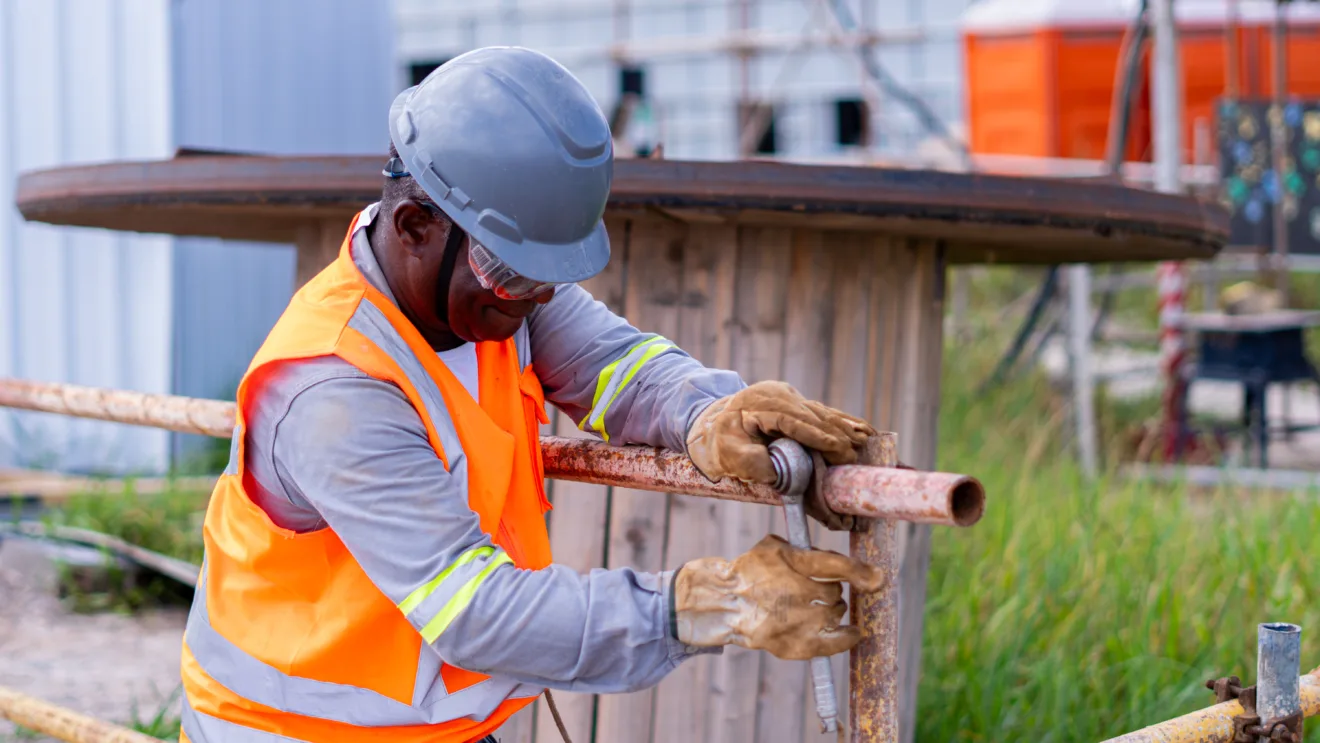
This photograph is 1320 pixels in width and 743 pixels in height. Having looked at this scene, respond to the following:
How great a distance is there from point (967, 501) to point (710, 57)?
1282 cm

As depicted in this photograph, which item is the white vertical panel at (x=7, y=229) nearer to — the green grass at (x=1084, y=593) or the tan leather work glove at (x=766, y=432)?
the green grass at (x=1084, y=593)

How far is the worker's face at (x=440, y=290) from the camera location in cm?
173

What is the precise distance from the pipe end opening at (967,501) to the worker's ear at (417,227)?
0.71 meters

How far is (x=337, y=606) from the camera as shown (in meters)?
1.69

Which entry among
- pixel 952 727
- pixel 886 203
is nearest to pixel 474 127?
pixel 886 203

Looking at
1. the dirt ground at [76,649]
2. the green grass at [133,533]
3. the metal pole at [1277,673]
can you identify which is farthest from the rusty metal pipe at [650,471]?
the green grass at [133,533]

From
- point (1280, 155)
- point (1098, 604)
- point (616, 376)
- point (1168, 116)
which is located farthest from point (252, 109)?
point (616, 376)

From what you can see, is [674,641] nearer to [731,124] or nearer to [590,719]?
[590,719]

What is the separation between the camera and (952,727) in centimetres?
352

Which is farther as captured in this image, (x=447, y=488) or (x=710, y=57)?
(x=710, y=57)

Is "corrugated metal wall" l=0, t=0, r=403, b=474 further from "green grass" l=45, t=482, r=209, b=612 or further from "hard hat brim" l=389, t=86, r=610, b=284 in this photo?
"hard hat brim" l=389, t=86, r=610, b=284

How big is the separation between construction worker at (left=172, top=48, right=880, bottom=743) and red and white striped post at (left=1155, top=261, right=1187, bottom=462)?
572 cm

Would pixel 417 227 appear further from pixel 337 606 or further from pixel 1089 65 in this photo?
pixel 1089 65

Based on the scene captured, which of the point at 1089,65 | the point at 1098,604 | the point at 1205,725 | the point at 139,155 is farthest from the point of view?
the point at 1089,65
